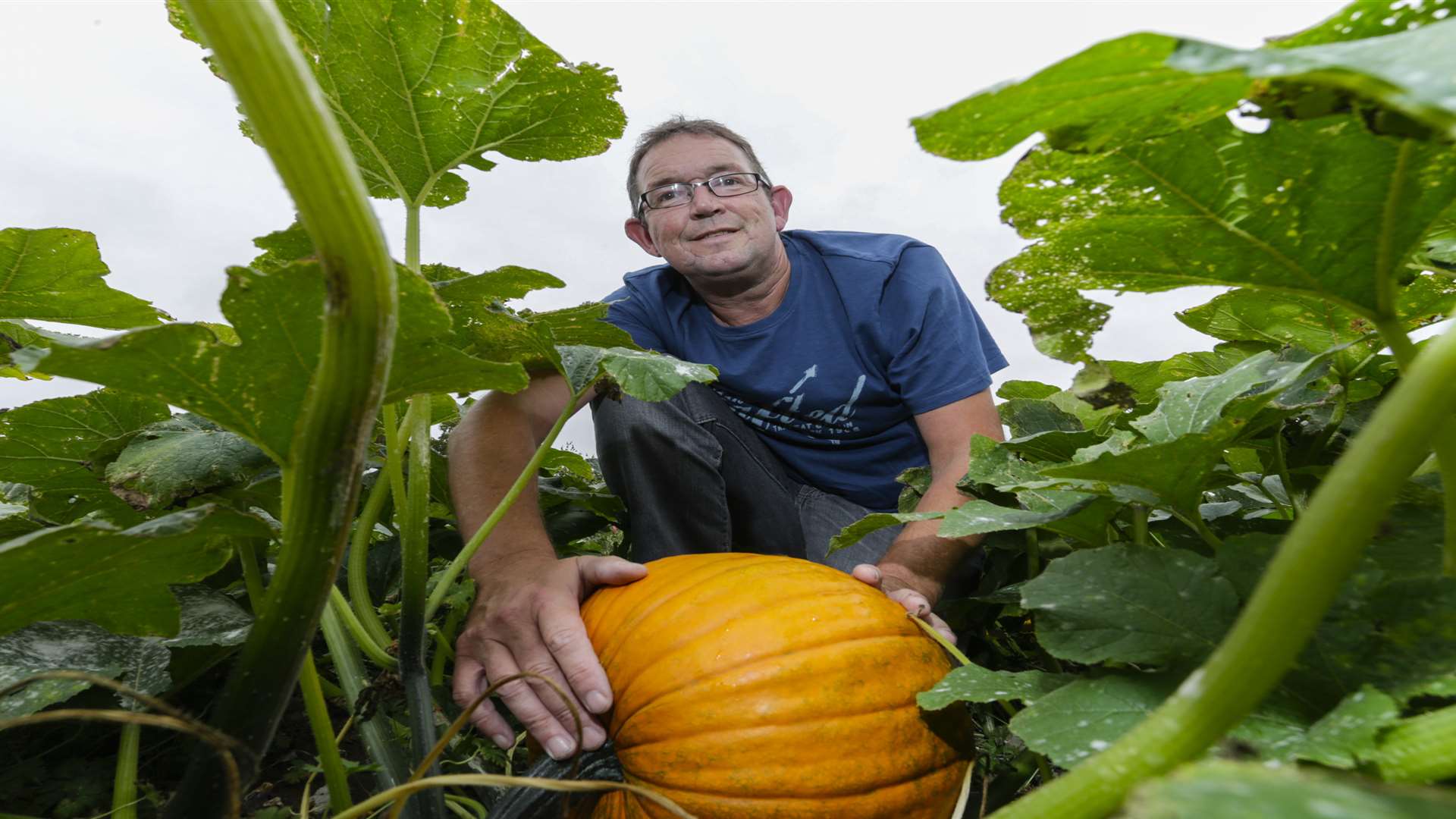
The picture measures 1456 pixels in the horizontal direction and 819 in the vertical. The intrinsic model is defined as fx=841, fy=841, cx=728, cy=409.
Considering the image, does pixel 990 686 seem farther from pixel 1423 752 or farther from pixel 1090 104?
pixel 1090 104

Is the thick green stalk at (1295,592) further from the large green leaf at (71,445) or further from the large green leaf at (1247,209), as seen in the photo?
the large green leaf at (71,445)

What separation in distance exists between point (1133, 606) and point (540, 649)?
2.69 ft

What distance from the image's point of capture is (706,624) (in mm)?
1117

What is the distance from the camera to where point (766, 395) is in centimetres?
246

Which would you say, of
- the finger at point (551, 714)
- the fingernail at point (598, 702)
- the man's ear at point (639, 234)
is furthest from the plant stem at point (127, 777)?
the man's ear at point (639, 234)

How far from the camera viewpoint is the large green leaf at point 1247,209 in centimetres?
69

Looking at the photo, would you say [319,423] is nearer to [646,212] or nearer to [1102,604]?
[1102,604]

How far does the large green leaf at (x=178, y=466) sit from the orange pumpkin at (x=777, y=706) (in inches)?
21.5

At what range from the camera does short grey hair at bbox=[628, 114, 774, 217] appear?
2.97 metres

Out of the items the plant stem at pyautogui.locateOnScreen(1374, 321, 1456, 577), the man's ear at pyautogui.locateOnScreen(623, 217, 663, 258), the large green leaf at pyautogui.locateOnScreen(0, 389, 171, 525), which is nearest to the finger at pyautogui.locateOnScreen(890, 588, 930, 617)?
the plant stem at pyautogui.locateOnScreen(1374, 321, 1456, 577)

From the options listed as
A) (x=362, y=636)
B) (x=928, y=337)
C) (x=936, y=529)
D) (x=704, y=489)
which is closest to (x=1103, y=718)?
(x=362, y=636)

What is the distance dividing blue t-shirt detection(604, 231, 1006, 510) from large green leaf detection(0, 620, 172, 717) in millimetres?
1587

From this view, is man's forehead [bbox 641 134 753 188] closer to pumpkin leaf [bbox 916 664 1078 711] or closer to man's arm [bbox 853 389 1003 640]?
man's arm [bbox 853 389 1003 640]

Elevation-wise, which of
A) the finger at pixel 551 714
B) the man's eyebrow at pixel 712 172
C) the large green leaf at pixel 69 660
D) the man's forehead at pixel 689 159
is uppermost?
the man's forehead at pixel 689 159
